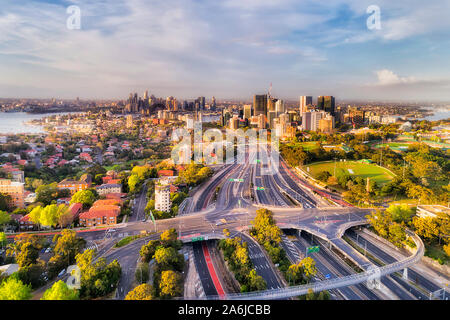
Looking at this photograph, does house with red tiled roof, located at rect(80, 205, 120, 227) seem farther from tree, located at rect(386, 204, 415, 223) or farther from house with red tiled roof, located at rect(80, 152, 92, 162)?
tree, located at rect(386, 204, 415, 223)

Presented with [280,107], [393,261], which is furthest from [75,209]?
[280,107]

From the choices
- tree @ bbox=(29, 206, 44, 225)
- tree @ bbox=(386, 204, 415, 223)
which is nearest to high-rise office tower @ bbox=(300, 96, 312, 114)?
tree @ bbox=(386, 204, 415, 223)

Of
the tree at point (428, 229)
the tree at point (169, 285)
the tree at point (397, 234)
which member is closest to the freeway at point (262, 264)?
the tree at point (169, 285)

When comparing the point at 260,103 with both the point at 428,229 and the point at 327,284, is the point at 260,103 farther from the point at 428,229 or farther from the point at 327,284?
the point at 327,284

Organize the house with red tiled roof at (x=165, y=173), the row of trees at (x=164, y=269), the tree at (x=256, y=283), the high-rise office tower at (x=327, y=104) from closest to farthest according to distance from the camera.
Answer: the row of trees at (x=164, y=269) < the tree at (x=256, y=283) < the house with red tiled roof at (x=165, y=173) < the high-rise office tower at (x=327, y=104)

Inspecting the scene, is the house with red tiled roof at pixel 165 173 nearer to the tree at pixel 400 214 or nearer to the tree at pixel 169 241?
the tree at pixel 169 241
